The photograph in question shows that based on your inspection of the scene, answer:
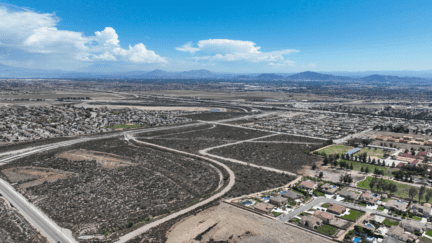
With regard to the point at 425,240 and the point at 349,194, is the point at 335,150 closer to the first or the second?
the point at 349,194

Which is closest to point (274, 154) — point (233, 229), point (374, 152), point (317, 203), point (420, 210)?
point (374, 152)

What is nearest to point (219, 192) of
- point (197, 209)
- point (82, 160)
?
point (197, 209)

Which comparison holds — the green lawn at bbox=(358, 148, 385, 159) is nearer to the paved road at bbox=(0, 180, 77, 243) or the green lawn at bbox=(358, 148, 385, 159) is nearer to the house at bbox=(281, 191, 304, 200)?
the house at bbox=(281, 191, 304, 200)

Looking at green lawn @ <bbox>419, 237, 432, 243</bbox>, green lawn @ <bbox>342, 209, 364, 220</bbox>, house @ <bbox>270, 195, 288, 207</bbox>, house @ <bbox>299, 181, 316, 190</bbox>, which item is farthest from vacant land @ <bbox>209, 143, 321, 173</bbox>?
green lawn @ <bbox>419, 237, 432, 243</bbox>

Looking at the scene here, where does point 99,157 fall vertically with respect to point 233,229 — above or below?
above

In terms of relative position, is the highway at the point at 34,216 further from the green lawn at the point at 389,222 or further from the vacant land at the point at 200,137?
the green lawn at the point at 389,222

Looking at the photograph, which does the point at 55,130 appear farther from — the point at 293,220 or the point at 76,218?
the point at 293,220

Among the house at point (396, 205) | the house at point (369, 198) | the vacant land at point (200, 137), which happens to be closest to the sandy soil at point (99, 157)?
the vacant land at point (200, 137)
